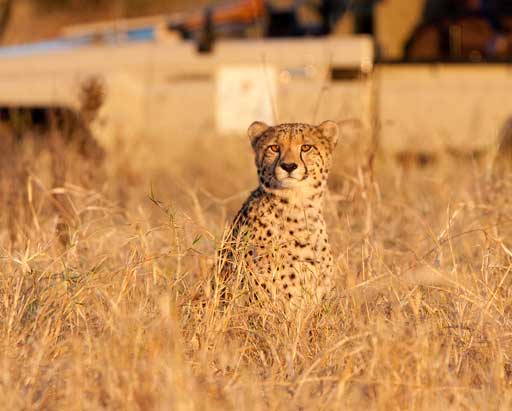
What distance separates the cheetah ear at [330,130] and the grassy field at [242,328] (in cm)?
45

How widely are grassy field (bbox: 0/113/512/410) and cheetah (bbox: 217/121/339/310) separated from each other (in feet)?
0.33

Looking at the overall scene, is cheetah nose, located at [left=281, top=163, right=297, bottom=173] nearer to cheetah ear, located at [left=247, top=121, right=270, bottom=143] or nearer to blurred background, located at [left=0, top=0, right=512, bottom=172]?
cheetah ear, located at [left=247, top=121, right=270, bottom=143]

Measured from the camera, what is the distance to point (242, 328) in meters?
3.56

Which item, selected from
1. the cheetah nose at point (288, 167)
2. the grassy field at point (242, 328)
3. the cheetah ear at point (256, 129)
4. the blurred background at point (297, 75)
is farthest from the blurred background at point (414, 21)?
the cheetah nose at point (288, 167)

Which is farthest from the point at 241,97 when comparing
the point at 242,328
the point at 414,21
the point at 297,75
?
the point at 242,328

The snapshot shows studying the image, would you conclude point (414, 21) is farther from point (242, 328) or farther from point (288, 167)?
point (242, 328)

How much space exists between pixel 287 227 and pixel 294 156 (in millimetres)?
248

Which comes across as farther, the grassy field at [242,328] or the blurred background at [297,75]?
the blurred background at [297,75]

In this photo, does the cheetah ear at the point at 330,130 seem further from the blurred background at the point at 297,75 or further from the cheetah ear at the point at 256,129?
the blurred background at the point at 297,75

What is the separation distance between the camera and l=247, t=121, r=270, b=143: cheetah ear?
4148 mm

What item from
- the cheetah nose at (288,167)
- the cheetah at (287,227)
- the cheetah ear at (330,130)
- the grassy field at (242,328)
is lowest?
the grassy field at (242,328)

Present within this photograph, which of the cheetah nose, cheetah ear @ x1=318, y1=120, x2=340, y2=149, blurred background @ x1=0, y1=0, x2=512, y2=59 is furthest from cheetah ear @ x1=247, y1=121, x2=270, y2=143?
blurred background @ x1=0, y1=0, x2=512, y2=59

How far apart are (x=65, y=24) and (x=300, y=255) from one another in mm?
17356

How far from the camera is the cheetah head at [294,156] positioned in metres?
3.89
